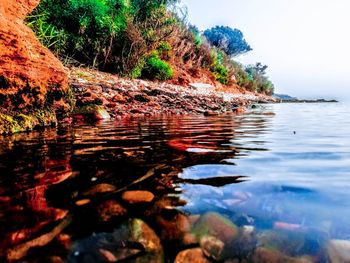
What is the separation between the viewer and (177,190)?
55.1 inches

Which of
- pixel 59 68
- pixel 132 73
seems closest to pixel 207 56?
pixel 132 73

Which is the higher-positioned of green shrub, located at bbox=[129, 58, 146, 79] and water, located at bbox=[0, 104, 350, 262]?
green shrub, located at bbox=[129, 58, 146, 79]

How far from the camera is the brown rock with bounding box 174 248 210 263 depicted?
88cm

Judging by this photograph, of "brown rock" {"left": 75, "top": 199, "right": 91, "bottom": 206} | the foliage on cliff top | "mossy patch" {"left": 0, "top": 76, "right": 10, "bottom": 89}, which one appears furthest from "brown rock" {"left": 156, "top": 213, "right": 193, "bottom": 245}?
the foliage on cliff top

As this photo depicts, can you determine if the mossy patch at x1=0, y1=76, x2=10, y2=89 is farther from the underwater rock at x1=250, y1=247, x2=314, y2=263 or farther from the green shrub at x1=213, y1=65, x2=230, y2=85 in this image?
the green shrub at x1=213, y1=65, x2=230, y2=85

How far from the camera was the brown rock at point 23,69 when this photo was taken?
4.39 metres

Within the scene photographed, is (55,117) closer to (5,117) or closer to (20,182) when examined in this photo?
(5,117)

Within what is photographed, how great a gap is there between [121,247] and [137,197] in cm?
40

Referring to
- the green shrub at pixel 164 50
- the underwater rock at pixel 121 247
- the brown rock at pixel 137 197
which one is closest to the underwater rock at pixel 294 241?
the underwater rock at pixel 121 247

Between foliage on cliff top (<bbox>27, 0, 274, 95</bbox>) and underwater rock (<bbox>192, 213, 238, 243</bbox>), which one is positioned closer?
underwater rock (<bbox>192, 213, 238, 243</bbox>)

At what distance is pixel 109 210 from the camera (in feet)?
3.74

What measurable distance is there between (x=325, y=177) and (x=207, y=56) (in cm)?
2072

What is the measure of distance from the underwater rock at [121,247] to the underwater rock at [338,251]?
0.49m

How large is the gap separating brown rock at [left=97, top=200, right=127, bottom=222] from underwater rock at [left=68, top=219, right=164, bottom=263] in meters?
0.09
